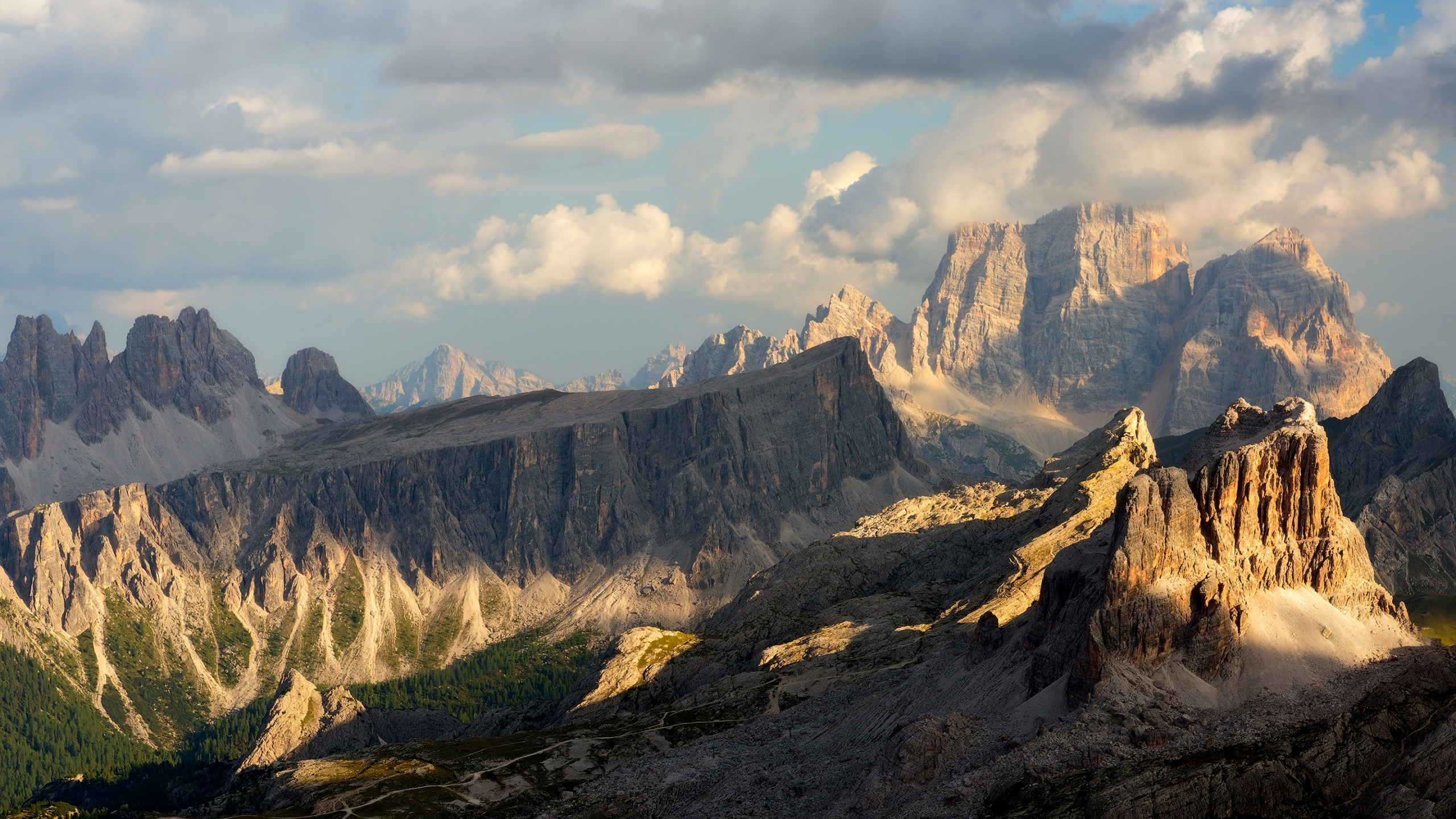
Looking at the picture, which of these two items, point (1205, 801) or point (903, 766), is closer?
point (1205, 801)

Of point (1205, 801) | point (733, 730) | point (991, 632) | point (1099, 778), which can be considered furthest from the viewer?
point (733, 730)

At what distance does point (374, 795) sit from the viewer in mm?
195875

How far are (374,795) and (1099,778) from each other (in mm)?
130259

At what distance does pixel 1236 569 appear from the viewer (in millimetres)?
128375

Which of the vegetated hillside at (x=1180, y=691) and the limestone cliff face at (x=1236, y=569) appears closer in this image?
the vegetated hillside at (x=1180, y=691)

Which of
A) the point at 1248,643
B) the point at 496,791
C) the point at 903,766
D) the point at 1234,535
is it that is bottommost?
the point at 496,791

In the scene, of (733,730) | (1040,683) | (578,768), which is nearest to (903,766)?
(1040,683)

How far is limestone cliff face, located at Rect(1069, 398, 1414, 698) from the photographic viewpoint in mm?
122562

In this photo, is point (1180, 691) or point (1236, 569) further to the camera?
point (1236, 569)

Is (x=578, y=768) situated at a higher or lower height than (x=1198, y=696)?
lower

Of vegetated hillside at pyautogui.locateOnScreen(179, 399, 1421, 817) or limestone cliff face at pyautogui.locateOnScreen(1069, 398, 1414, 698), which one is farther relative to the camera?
limestone cliff face at pyautogui.locateOnScreen(1069, 398, 1414, 698)

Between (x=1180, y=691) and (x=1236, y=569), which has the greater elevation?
(x=1236, y=569)

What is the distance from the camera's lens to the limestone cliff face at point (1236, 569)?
123 meters

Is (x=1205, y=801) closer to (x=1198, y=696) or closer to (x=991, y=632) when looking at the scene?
(x=1198, y=696)
